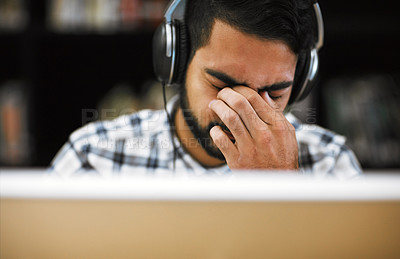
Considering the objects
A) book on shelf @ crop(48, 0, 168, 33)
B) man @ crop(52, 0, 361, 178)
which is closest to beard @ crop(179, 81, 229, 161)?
man @ crop(52, 0, 361, 178)

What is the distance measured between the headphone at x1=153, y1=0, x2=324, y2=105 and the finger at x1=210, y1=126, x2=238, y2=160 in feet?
0.52

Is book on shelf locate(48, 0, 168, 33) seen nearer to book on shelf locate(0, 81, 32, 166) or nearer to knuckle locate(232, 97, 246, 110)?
book on shelf locate(0, 81, 32, 166)

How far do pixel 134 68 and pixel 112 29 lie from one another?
169 millimetres

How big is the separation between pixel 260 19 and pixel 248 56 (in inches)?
2.8

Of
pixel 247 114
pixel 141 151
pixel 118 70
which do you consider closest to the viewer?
pixel 247 114

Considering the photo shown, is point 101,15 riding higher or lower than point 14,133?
higher

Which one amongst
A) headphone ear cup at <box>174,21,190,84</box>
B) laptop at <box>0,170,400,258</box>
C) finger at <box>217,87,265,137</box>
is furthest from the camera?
headphone ear cup at <box>174,21,190,84</box>

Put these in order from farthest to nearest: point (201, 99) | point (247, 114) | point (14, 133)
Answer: point (14, 133), point (201, 99), point (247, 114)

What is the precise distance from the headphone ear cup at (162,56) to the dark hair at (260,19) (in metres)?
0.05

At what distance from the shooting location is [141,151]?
95cm

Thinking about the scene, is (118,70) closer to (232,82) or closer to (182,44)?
(182,44)

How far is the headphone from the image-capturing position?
0.69 m

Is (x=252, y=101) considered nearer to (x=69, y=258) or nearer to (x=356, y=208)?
(x=356, y=208)

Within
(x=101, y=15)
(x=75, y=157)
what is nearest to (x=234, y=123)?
(x=75, y=157)
